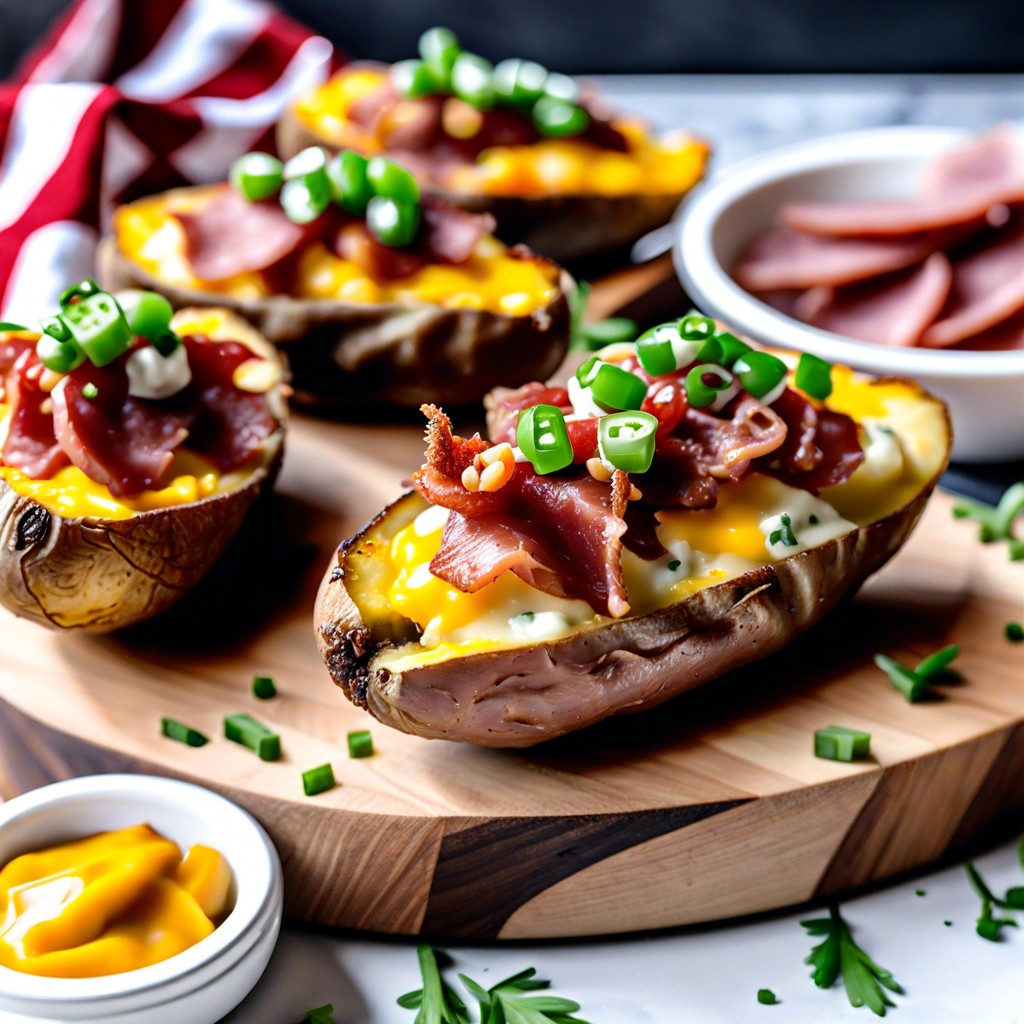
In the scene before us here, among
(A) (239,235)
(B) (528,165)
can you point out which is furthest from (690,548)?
(B) (528,165)

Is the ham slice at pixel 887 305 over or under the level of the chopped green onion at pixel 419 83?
under

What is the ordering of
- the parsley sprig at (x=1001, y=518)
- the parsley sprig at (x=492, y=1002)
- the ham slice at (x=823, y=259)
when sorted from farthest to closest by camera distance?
the ham slice at (x=823, y=259)
the parsley sprig at (x=1001, y=518)
the parsley sprig at (x=492, y=1002)

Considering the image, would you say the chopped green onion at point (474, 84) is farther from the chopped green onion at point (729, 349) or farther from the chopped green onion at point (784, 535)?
the chopped green onion at point (784, 535)

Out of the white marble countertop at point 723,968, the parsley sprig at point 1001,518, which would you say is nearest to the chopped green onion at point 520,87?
the parsley sprig at point 1001,518

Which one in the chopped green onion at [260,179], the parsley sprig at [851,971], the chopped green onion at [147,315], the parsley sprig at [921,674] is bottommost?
the parsley sprig at [851,971]

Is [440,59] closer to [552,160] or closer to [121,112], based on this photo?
[552,160]

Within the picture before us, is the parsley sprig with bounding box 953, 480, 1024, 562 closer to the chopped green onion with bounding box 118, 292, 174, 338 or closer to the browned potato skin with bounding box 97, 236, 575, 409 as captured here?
the browned potato skin with bounding box 97, 236, 575, 409

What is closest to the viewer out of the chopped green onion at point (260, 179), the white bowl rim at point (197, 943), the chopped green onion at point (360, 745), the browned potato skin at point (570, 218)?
the white bowl rim at point (197, 943)

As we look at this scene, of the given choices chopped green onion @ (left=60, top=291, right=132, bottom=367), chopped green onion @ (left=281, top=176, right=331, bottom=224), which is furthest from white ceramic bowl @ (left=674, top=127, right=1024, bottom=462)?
chopped green onion @ (left=60, top=291, right=132, bottom=367)
